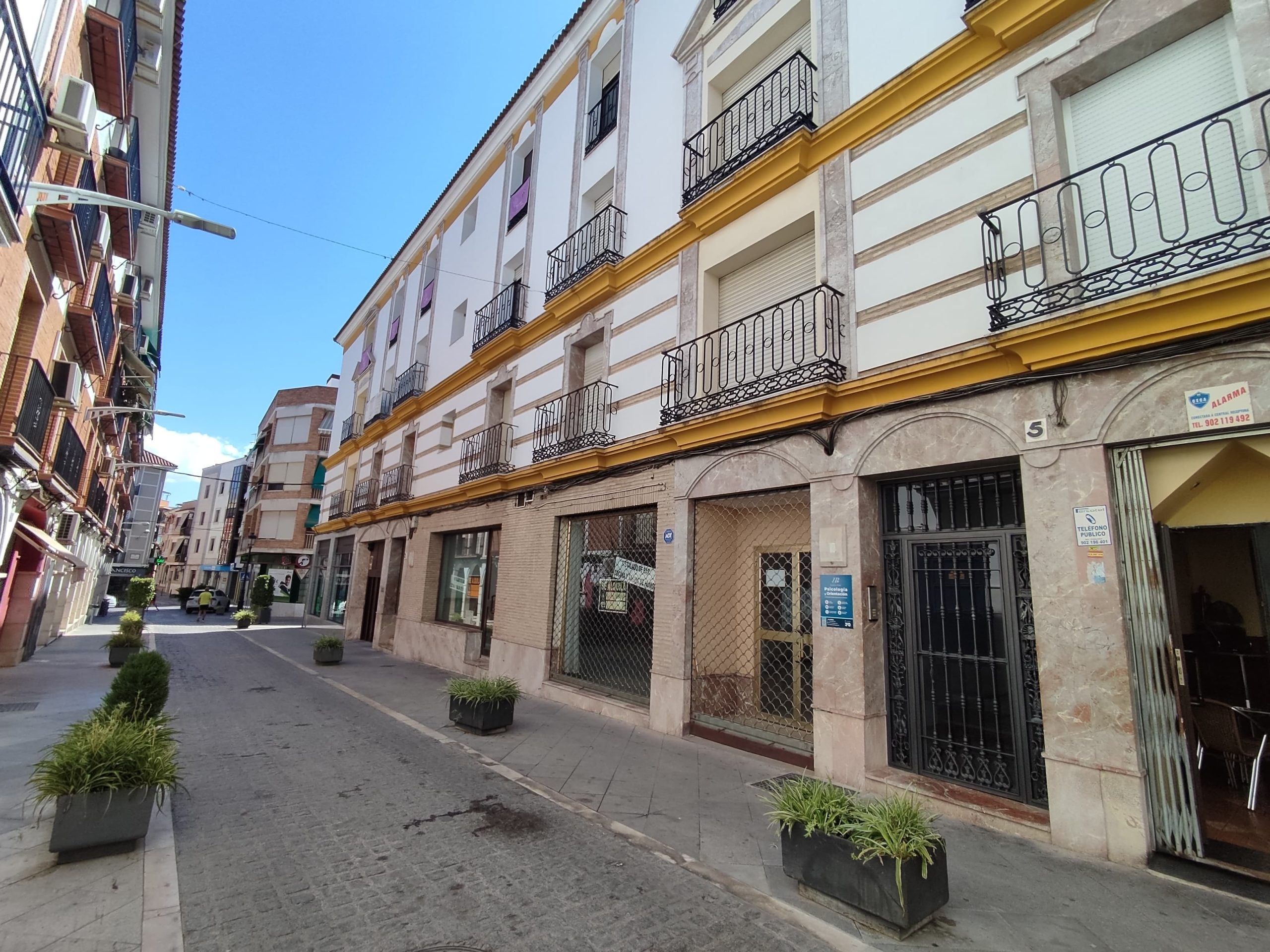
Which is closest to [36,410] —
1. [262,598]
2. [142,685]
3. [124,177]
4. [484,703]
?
[124,177]

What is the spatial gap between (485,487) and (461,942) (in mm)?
10054

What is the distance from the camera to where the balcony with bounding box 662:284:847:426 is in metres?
6.42

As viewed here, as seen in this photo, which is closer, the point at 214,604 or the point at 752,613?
the point at 752,613

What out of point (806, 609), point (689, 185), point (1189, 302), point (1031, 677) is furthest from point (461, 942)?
point (689, 185)

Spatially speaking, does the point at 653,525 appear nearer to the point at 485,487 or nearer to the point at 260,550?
the point at 485,487

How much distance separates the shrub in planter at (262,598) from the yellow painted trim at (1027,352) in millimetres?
25669

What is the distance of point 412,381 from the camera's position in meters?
17.5

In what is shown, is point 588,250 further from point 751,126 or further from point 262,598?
point 262,598

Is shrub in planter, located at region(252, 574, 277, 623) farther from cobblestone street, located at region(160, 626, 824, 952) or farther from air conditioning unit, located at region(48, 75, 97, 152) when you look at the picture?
air conditioning unit, located at region(48, 75, 97, 152)

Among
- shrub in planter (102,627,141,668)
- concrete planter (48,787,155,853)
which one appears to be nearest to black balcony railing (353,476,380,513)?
shrub in planter (102,627,141,668)

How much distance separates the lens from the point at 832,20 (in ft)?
23.5

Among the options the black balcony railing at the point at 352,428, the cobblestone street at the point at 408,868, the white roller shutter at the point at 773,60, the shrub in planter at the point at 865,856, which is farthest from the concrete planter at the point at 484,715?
the black balcony railing at the point at 352,428

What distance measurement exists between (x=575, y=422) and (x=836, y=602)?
5.86 meters

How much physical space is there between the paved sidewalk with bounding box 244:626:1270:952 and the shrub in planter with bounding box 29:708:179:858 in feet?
10.2
